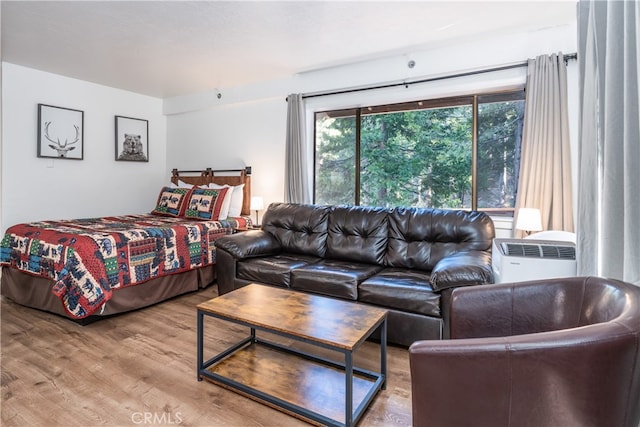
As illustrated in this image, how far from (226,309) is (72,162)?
3.94m

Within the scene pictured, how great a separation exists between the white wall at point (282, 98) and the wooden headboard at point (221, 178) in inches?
3.9

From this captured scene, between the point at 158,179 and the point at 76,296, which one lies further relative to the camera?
the point at 158,179

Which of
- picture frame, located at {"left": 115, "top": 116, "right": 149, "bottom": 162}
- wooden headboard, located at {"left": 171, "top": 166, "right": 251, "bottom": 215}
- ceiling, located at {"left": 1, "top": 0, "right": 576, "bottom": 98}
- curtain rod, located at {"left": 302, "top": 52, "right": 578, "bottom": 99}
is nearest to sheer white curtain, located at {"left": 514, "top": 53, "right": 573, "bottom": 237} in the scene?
curtain rod, located at {"left": 302, "top": 52, "right": 578, "bottom": 99}

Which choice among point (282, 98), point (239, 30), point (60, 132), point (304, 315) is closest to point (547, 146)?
point (304, 315)

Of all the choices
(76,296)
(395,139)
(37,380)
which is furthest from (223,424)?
(395,139)

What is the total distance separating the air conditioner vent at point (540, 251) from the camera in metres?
2.00

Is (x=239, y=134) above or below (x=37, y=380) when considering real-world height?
above

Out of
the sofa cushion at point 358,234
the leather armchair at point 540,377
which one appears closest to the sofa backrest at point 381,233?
the sofa cushion at point 358,234

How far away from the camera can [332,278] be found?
2.63m

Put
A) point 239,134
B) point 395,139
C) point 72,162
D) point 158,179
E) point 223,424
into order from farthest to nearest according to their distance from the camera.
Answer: point 158,179 → point 239,134 → point 72,162 → point 395,139 → point 223,424

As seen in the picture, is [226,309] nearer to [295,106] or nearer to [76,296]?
[76,296]

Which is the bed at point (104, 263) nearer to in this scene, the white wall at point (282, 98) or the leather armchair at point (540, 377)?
the white wall at point (282, 98)

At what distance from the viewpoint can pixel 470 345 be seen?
102 cm

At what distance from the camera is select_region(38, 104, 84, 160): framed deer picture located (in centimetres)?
420
